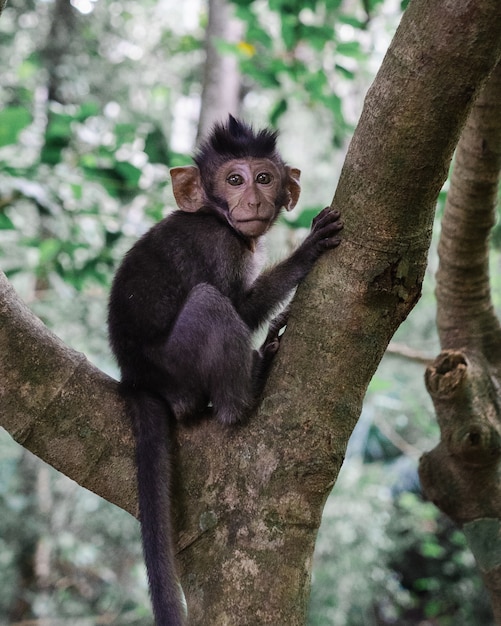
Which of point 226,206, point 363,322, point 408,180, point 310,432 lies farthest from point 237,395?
point 226,206

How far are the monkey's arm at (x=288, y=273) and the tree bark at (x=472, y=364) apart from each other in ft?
1.95

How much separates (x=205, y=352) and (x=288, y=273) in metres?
0.38

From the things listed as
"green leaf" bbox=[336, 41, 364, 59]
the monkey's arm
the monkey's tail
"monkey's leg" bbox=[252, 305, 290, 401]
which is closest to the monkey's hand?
the monkey's arm

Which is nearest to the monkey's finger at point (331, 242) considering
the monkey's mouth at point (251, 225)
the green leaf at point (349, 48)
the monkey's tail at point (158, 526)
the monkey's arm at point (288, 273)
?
the monkey's arm at point (288, 273)

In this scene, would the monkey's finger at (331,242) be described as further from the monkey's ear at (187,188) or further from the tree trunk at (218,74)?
the tree trunk at (218,74)

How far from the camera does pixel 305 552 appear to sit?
1660 mm

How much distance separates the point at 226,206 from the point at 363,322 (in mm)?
1122

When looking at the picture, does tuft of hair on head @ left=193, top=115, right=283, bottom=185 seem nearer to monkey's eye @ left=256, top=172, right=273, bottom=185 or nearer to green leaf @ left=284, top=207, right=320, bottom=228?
monkey's eye @ left=256, top=172, right=273, bottom=185

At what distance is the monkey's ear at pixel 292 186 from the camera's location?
285 centimetres

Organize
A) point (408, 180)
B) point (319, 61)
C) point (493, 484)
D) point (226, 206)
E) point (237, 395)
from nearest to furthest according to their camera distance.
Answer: point (408, 180) < point (237, 395) < point (493, 484) < point (226, 206) < point (319, 61)

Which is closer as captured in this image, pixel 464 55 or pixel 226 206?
pixel 464 55

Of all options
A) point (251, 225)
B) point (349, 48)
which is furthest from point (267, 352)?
point (349, 48)

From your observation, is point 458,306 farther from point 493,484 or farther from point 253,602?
point 253,602

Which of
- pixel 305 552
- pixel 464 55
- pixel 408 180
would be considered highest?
pixel 464 55
